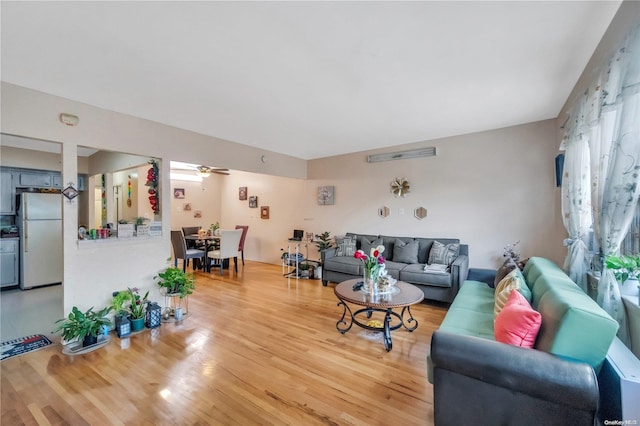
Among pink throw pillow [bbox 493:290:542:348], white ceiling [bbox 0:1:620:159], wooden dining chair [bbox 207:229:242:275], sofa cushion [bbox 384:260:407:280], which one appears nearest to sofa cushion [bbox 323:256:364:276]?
sofa cushion [bbox 384:260:407:280]

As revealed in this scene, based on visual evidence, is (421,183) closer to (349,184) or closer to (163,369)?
(349,184)

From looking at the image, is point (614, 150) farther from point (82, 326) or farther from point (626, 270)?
point (82, 326)

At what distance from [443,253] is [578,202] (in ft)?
6.21

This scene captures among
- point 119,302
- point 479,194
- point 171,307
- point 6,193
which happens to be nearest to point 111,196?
point 6,193

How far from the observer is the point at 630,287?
1649mm

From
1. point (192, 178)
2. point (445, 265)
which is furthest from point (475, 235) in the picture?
point (192, 178)

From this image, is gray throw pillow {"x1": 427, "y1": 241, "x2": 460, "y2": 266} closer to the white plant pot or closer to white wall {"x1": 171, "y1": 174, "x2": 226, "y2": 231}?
the white plant pot

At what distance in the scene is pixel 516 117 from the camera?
139 inches

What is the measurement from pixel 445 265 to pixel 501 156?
6.26 ft

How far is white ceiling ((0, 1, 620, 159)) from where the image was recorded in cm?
160

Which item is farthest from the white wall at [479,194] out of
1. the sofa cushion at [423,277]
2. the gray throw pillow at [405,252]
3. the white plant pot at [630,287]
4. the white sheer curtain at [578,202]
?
the white plant pot at [630,287]

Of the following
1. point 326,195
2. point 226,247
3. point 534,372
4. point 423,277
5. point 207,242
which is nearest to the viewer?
point 534,372

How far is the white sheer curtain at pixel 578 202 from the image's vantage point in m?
2.28

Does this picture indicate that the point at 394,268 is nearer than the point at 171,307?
No
